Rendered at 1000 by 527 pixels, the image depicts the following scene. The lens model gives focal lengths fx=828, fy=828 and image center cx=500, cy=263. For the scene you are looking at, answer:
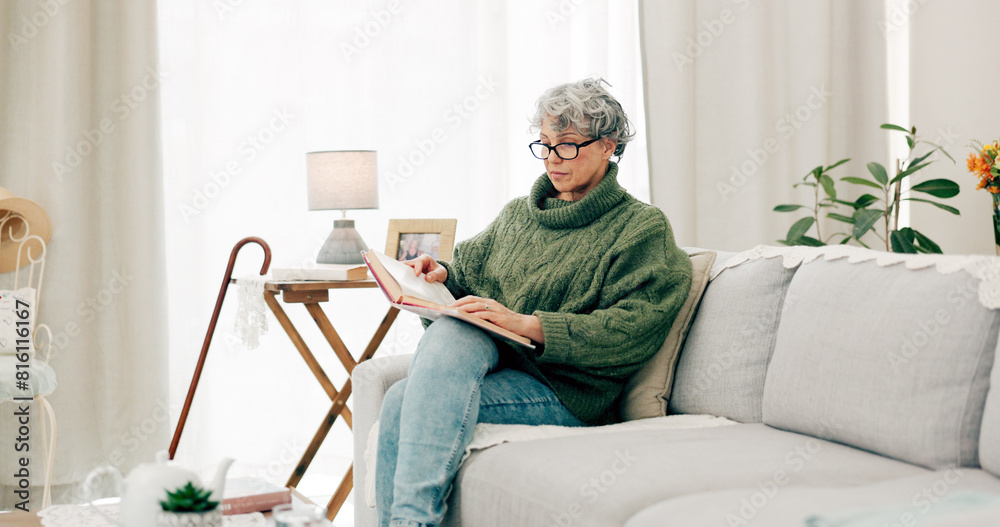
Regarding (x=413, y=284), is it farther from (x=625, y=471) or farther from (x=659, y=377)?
(x=625, y=471)

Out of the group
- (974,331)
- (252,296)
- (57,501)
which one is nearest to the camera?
(974,331)

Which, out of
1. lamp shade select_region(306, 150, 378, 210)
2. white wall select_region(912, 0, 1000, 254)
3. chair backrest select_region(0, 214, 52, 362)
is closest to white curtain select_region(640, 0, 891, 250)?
white wall select_region(912, 0, 1000, 254)

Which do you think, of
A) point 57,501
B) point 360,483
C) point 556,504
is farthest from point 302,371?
point 556,504

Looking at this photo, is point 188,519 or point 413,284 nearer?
point 188,519

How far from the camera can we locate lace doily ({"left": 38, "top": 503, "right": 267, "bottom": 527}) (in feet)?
4.00

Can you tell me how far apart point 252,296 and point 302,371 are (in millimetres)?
575

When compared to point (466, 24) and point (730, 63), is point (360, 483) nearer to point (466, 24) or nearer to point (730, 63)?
point (466, 24)

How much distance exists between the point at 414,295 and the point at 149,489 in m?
0.73

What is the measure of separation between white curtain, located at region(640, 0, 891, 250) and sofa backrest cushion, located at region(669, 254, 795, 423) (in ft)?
4.62

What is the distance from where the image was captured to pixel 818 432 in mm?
1504

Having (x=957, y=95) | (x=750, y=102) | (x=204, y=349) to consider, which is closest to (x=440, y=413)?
(x=204, y=349)

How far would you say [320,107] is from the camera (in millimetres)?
2900

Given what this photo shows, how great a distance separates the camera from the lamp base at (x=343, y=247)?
249 centimetres

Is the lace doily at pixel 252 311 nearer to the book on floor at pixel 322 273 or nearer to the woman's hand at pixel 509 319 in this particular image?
the book on floor at pixel 322 273
